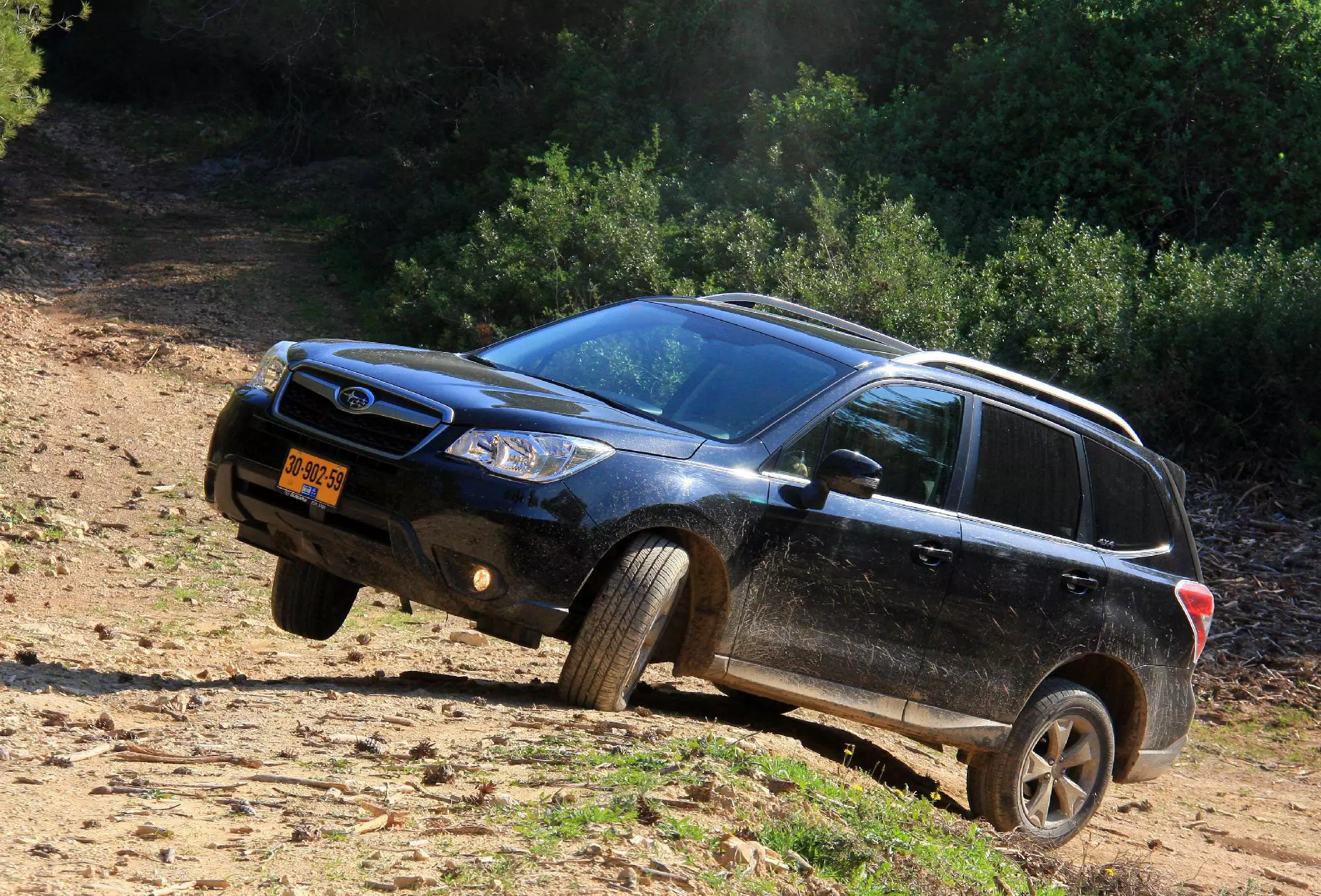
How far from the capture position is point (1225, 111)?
16.5 m

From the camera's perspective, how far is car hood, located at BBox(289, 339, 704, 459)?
16.3 feet

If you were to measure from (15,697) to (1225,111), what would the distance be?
15.3 meters

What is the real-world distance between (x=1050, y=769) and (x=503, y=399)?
119 inches

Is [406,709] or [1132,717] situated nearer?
[406,709]

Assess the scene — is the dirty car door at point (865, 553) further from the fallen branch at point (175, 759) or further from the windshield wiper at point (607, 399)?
the fallen branch at point (175, 759)

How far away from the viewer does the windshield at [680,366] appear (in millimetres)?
5535

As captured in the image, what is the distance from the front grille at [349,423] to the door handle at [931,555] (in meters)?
1.99

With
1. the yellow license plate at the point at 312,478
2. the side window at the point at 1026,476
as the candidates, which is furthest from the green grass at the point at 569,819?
the side window at the point at 1026,476

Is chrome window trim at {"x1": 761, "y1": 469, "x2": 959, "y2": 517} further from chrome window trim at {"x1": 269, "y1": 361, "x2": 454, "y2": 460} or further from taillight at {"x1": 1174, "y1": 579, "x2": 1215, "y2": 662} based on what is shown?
taillight at {"x1": 1174, "y1": 579, "x2": 1215, "y2": 662}

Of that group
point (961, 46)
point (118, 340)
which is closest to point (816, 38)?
point (961, 46)

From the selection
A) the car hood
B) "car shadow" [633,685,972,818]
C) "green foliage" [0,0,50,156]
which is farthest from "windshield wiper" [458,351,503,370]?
"green foliage" [0,0,50,156]

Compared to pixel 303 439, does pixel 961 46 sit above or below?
above

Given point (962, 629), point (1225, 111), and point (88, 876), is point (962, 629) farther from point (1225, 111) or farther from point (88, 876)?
point (1225, 111)

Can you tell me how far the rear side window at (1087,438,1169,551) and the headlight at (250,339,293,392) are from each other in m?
3.47
